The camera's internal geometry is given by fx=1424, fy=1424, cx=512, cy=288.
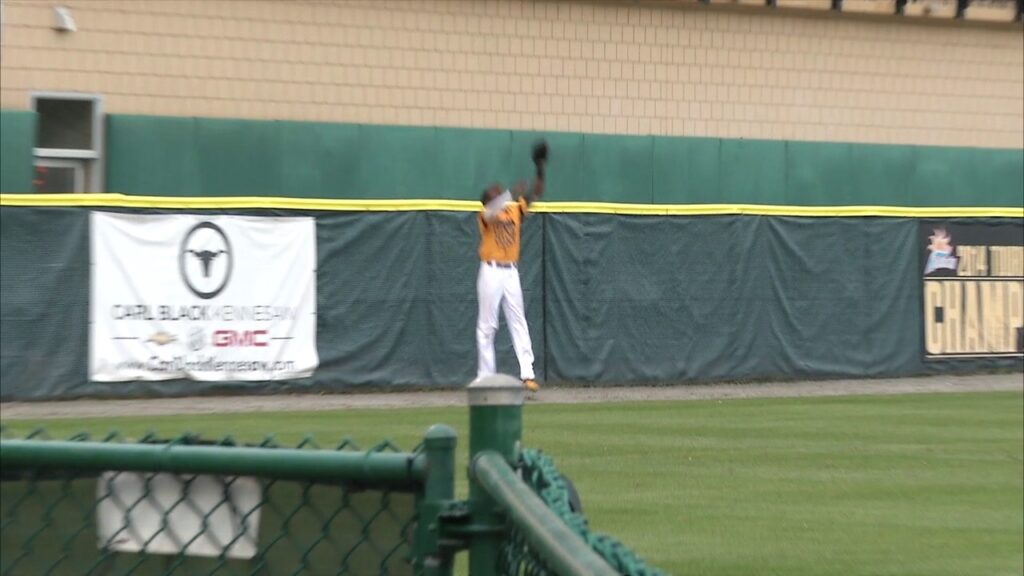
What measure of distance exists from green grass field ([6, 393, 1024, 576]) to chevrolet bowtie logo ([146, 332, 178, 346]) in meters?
2.11

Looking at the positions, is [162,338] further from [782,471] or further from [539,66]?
[539,66]

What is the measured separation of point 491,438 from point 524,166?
18.0 m

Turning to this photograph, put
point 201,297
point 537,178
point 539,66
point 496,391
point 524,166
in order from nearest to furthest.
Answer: point 496,391 < point 537,178 < point 201,297 < point 524,166 < point 539,66

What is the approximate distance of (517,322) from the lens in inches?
562

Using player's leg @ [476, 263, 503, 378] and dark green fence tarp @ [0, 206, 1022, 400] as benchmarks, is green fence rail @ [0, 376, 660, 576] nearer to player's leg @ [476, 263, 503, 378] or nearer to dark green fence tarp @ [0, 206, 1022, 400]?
player's leg @ [476, 263, 503, 378]

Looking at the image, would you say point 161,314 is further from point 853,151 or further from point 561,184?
point 853,151

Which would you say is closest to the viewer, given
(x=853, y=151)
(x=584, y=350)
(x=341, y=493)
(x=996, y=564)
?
(x=341, y=493)

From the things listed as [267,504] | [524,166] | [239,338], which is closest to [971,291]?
[524,166]

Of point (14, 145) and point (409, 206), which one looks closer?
point (409, 206)

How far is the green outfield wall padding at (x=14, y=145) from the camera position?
707 inches

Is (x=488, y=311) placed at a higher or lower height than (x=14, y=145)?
lower

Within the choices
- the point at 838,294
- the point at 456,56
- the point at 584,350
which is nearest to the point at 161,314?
the point at 584,350

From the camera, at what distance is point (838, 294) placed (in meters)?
17.8

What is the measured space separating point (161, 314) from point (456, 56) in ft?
23.0
